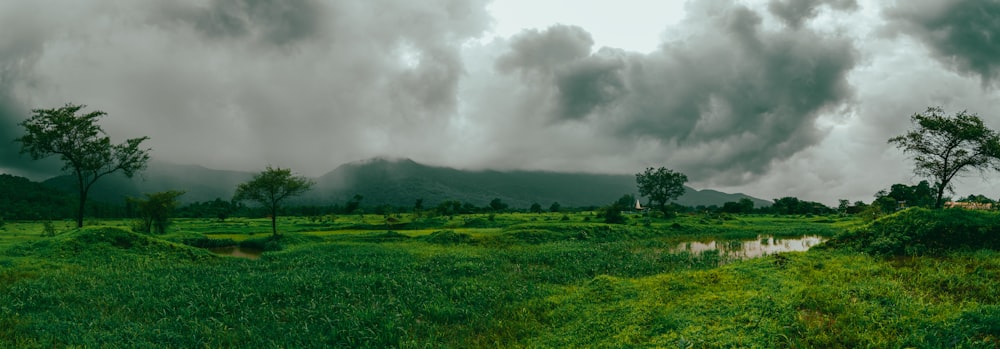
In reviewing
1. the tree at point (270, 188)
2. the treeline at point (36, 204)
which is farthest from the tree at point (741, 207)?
the treeline at point (36, 204)

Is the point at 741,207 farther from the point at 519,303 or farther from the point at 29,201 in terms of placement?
Answer: the point at 29,201

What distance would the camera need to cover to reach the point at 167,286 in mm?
18984

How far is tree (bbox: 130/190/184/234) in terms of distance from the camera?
52062 millimetres

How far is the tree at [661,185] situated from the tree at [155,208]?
334 ft

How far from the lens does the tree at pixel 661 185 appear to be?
10738cm

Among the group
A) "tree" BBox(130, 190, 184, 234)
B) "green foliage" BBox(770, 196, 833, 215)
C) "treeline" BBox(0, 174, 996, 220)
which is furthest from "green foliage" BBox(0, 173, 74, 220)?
"green foliage" BBox(770, 196, 833, 215)

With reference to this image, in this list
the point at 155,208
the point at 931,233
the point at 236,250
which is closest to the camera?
the point at 931,233

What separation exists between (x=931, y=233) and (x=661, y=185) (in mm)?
91079

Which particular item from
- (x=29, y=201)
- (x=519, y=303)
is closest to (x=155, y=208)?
(x=519, y=303)

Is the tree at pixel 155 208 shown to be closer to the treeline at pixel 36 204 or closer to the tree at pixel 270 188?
the tree at pixel 270 188

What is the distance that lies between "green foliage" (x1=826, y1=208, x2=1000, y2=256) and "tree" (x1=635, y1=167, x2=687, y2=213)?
86.2 metres

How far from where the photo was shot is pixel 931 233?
67.2ft

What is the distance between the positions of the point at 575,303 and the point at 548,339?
11.8 feet

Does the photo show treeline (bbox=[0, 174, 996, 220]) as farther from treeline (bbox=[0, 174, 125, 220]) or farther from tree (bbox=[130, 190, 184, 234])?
tree (bbox=[130, 190, 184, 234])
